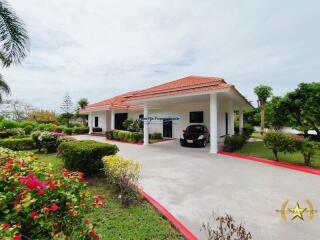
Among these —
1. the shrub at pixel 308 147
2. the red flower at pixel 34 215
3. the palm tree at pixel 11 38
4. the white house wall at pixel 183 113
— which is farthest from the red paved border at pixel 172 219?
the white house wall at pixel 183 113

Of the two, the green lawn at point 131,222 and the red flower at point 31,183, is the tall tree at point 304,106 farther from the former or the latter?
the red flower at point 31,183

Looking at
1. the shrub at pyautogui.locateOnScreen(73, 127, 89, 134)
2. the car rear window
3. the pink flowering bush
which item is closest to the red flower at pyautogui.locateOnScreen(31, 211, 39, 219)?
the pink flowering bush

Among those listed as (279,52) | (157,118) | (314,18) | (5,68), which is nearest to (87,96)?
(157,118)

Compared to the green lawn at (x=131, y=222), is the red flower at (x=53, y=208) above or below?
above

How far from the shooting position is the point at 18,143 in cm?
1395

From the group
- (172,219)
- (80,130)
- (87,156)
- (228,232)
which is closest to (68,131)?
(80,130)

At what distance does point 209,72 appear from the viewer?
23.6m

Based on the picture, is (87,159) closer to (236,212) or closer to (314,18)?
(236,212)

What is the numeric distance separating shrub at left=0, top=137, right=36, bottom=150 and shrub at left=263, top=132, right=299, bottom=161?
14948mm

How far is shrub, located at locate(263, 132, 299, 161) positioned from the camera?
809 cm

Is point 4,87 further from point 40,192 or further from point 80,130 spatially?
point 40,192

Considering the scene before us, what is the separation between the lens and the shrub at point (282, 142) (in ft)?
26.6

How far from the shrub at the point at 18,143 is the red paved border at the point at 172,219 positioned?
1267cm

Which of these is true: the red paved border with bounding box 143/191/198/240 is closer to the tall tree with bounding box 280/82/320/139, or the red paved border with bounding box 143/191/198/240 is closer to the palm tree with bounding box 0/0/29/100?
the palm tree with bounding box 0/0/29/100
